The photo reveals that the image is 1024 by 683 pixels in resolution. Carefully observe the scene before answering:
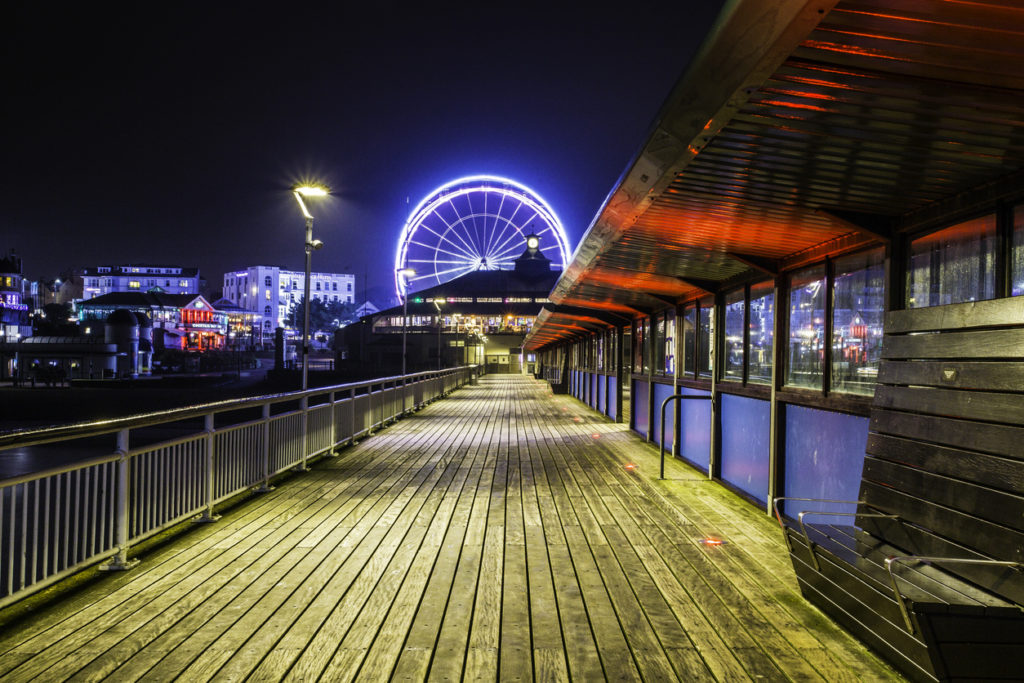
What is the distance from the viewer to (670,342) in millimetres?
9414

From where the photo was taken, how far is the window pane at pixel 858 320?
4086 millimetres

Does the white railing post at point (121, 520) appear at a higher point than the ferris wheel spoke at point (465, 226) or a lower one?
lower

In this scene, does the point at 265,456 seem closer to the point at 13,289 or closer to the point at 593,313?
the point at 593,313

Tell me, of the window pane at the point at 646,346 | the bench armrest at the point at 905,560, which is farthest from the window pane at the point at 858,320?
the window pane at the point at 646,346

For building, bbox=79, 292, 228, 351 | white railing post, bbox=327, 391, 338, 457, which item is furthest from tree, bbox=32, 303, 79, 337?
white railing post, bbox=327, 391, 338, 457

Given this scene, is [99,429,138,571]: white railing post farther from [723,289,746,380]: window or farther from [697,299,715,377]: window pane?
[697,299,715,377]: window pane

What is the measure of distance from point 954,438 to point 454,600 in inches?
95.4

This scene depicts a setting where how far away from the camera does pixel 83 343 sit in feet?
156

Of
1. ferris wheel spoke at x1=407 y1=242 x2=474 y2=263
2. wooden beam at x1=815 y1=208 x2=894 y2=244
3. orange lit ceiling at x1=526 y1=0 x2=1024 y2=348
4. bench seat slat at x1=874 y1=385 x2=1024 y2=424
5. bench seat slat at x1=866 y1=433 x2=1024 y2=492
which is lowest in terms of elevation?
bench seat slat at x1=866 y1=433 x2=1024 y2=492

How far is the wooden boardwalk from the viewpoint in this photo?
108 inches

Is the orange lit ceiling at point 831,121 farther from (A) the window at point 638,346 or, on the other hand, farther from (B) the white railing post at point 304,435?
(A) the window at point 638,346

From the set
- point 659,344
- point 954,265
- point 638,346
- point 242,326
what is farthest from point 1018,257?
point 242,326

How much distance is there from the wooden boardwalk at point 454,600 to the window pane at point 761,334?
3.89 feet

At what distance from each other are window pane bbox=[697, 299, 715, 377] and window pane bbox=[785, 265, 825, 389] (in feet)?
7.10
